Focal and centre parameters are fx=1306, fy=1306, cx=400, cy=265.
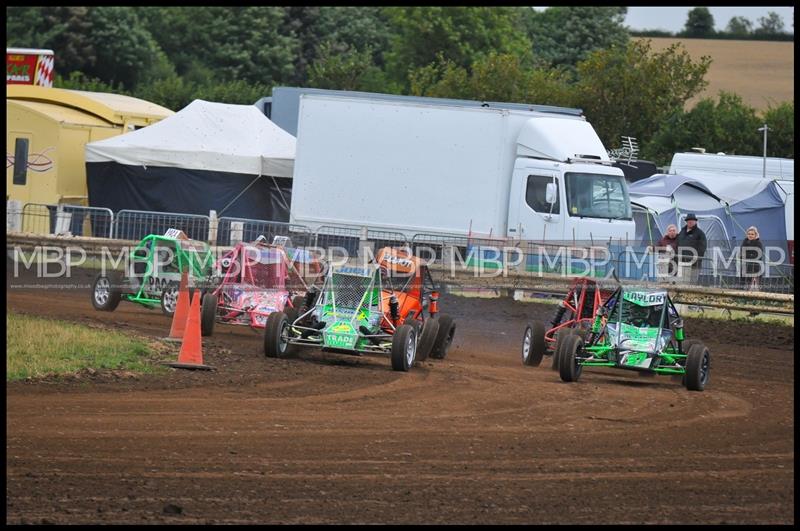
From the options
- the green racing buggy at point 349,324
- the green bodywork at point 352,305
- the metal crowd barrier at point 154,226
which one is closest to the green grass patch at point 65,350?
the green racing buggy at point 349,324

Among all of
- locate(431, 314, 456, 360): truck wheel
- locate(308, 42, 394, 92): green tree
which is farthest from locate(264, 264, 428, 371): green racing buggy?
locate(308, 42, 394, 92): green tree

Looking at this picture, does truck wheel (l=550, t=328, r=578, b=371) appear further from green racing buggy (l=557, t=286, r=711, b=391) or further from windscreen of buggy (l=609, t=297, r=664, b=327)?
windscreen of buggy (l=609, t=297, r=664, b=327)

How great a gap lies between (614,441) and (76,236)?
1469cm

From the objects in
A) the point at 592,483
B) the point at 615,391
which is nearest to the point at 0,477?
the point at 592,483

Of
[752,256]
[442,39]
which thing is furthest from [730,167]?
[442,39]

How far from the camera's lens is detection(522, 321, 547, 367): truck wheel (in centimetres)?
Answer: 1478

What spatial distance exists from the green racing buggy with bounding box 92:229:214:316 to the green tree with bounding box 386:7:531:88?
42.1 m

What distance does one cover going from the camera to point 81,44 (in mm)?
58844

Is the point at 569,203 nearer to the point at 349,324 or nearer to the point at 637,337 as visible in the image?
the point at 637,337

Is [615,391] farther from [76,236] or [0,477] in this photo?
[76,236]

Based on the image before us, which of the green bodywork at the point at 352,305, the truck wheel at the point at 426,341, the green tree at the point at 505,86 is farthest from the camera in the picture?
the green tree at the point at 505,86

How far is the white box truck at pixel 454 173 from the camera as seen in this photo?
22.5 m

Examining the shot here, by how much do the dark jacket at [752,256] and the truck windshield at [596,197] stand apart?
273 cm

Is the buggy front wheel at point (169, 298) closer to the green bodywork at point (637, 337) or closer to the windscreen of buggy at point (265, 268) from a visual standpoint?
the windscreen of buggy at point (265, 268)
